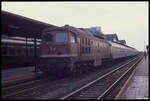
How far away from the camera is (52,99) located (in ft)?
31.6

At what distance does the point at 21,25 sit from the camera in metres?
15.7

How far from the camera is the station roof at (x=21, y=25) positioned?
1351 centimetres

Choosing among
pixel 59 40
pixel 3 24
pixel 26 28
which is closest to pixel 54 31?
pixel 59 40

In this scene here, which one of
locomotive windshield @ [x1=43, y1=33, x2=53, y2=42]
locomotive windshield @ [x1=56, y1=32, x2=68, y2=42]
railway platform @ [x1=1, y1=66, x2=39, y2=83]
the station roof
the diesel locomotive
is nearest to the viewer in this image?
the station roof

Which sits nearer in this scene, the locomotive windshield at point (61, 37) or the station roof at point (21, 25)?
the station roof at point (21, 25)

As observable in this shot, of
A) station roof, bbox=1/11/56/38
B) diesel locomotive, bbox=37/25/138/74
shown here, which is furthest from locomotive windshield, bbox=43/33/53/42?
station roof, bbox=1/11/56/38

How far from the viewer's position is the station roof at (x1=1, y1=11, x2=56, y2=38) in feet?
44.3

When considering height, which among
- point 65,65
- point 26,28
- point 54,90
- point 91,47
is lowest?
point 54,90

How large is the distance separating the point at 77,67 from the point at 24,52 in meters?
7.90

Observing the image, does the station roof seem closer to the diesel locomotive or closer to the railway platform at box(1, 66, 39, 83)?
the diesel locomotive

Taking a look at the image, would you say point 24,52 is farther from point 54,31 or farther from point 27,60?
point 54,31

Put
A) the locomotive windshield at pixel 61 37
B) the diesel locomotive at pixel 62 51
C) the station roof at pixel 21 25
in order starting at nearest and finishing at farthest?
the station roof at pixel 21 25
the diesel locomotive at pixel 62 51
the locomotive windshield at pixel 61 37

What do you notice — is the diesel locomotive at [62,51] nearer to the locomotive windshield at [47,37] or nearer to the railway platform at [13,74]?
the locomotive windshield at [47,37]

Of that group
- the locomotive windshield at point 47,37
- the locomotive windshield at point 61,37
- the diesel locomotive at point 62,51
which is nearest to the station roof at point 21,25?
the locomotive windshield at point 47,37
